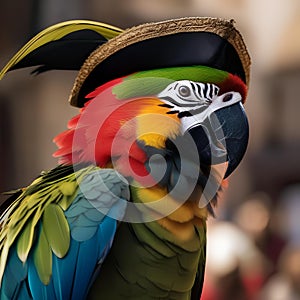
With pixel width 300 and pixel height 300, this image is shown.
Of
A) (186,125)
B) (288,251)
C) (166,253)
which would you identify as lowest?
(288,251)

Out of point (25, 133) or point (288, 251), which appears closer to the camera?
point (288, 251)

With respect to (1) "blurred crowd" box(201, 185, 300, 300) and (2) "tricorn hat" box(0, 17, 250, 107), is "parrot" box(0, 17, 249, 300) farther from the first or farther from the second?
(1) "blurred crowd" box(201, 185, 300, 300)

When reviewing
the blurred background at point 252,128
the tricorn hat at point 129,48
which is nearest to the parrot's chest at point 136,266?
the tricorn hat at point 129,48

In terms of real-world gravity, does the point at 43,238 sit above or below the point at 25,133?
above

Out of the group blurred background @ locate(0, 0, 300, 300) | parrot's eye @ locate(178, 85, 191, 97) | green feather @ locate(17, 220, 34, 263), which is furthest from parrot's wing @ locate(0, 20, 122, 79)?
blurred background @ locate(0, 0, 300, 300)

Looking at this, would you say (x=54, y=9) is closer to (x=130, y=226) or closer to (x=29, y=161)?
(x=29, y=161)

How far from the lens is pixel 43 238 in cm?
102

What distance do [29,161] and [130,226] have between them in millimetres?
2582

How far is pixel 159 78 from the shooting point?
1040mm

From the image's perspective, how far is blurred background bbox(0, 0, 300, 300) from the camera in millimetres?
2637

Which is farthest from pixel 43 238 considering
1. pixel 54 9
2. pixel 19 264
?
pixel 54 9

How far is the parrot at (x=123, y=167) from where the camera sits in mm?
1008

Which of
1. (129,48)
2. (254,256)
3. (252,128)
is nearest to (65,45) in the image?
(129,48)

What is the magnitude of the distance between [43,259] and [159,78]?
317mm
